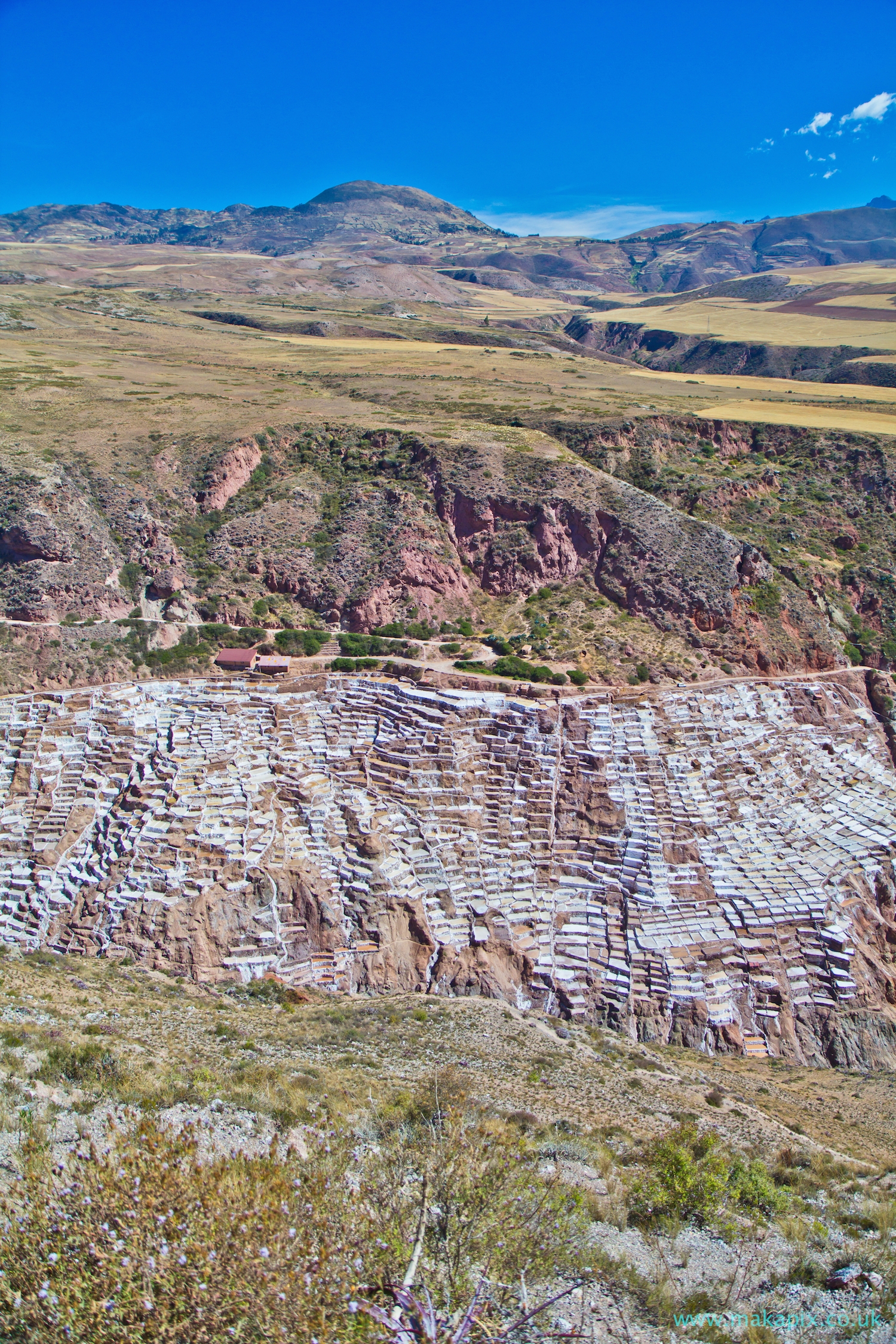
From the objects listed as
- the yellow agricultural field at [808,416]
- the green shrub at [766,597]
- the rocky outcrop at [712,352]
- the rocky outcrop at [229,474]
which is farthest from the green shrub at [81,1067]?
the rocky outcrop at [712,352]

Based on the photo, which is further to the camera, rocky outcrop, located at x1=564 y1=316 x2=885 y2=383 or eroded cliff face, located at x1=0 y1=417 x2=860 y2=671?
rocky outcrop, located at x1=564 y1=316 x2=885 y2=383

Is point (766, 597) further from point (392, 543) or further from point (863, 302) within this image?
point (863, 302)

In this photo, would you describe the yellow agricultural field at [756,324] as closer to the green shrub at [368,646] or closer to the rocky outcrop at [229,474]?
the rocky outcrop at [229,474]

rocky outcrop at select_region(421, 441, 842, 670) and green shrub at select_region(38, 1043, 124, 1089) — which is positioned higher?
rocky outcrop at select_region(421, 441, 842, 670)

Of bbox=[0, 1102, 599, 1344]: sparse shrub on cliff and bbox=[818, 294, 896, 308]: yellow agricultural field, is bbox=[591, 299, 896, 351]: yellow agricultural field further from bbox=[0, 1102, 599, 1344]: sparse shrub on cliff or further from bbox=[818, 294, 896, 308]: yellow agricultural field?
bbox=[0, 1102, 599, 1344]: sparse shrub on cliff

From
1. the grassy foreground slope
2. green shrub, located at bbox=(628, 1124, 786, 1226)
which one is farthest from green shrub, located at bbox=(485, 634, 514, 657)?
green shrub, located at bbox=(628, 1124, 786, 1226)

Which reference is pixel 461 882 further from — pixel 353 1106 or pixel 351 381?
pixel 351 381

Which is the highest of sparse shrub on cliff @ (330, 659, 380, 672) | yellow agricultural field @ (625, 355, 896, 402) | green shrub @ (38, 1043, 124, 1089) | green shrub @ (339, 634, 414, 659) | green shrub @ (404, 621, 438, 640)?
yellow agricultural field @ (625, 355, 896, 402)
